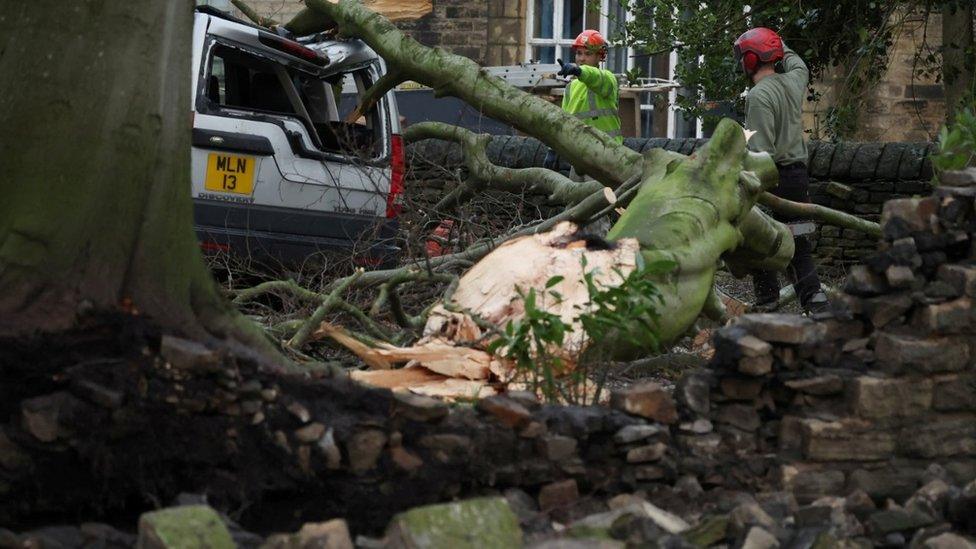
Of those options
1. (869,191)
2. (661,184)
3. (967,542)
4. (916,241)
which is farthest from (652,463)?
(869,191)

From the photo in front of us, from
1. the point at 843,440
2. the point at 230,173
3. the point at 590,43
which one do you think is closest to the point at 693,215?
the point at 843,440

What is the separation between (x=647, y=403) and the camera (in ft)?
16.5

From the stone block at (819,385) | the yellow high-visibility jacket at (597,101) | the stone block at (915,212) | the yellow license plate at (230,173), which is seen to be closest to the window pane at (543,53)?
the yellow high-visibility jacket at (597,101)

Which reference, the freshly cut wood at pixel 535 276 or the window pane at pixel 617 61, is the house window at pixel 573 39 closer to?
the window pane at pixel 617 61

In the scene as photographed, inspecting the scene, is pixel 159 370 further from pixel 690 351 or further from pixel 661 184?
pixel 690 351

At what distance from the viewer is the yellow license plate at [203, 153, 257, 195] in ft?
28.9

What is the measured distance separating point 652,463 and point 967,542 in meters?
1.05

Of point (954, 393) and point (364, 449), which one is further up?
point (364, 449)

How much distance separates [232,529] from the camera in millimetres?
3949

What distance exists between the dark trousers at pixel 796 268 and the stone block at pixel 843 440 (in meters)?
3.47

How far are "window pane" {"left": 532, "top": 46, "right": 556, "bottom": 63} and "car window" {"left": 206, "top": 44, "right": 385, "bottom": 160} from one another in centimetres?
890

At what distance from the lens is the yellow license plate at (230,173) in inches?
346

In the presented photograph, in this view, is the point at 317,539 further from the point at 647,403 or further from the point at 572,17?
the point at 572,17

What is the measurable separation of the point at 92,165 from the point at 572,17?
1511cm
